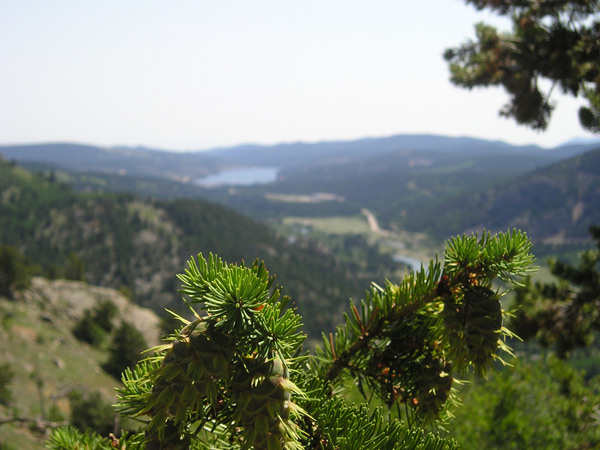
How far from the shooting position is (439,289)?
5.14 ft

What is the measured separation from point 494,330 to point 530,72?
17.5 feet

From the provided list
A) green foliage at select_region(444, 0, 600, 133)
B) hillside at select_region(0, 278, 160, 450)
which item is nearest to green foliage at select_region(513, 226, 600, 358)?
green foliage at select_region(444, 0, 600, 133)

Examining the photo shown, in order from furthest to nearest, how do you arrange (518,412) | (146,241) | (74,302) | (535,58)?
(146,241) < (74,302) < (518,412) < (535,58)

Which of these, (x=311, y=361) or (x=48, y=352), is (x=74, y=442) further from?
(x=48, y=352)

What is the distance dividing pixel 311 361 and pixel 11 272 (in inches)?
2940

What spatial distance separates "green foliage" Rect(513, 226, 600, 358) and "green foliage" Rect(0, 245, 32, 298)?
71.3 m

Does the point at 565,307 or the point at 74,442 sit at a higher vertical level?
the point at 74,442

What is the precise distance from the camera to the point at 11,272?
6088 centimetres

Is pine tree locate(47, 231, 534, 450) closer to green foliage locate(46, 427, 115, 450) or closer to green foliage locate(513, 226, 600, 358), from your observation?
green foliage locate(46, 427, 115, 450)

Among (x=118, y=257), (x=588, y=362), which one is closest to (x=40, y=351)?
(x=118, y=257)

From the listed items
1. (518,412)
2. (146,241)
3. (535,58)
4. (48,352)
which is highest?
(535,58)

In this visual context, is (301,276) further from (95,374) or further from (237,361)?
(237,361)

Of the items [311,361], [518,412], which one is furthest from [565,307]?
[518,412]

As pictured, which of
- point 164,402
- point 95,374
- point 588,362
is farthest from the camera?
point 588,362
